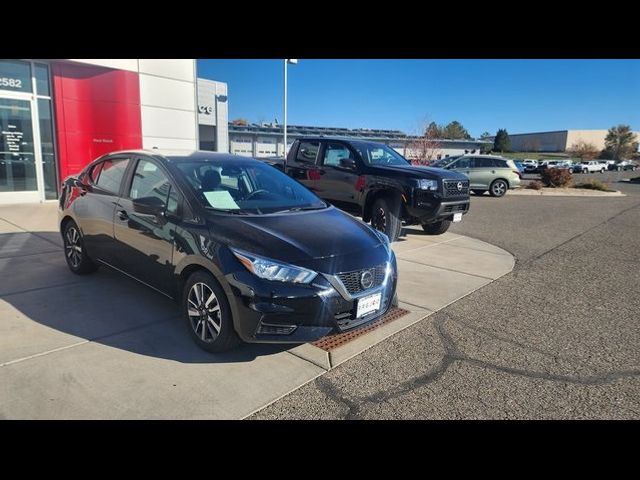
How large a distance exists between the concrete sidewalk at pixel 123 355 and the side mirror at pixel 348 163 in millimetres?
2856

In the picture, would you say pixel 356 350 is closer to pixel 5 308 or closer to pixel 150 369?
pixel 150 369

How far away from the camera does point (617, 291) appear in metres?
5.33

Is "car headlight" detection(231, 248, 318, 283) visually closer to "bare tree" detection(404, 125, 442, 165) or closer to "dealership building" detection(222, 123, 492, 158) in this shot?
"bare tree" detection(404, 125, 442, 165)

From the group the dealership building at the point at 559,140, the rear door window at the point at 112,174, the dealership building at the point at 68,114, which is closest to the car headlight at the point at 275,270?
the rear door window at the point at 112,174

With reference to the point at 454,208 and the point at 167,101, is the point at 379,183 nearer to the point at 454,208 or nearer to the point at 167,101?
the point at 454,208

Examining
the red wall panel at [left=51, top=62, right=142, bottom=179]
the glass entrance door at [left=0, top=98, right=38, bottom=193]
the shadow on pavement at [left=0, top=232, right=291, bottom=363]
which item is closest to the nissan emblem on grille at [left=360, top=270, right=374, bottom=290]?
the shadow on pavement at [left=0, top=232, right=291, bottom=363]

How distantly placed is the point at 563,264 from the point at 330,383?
523cm

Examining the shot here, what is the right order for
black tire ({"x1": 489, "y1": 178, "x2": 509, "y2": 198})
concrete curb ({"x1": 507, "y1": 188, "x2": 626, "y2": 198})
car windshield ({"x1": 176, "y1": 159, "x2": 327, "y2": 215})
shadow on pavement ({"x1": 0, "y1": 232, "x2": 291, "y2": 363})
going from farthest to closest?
concrete curb ({"x1": 507, "y1": 188, "x2": 626, "y2": 198}) → black tire ({"x1": 489, "y1": 178, "x2": 509, "y2": 198}) → car windshield ({"x1": 176, "y1": 159, "x2": 327, "y2": 215}) → shadow on pavement ({"x1": 0, "y1": 232, "x2": 291, "y2": 363})

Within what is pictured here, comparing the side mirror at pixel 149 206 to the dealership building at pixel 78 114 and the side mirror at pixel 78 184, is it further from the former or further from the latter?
the dealership building at pixel 78 114

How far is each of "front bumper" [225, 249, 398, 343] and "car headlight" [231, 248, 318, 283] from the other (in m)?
0.04

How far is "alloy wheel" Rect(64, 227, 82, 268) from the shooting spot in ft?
16.4

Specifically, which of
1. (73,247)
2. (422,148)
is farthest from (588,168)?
(73,247)

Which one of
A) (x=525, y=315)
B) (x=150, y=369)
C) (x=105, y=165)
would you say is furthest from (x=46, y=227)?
(x=525, y=315)

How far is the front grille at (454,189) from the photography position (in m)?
7.29
